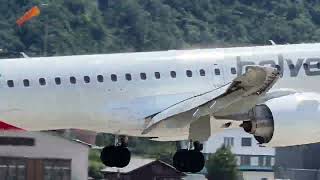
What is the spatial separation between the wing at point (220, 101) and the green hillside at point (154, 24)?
99.1 metres

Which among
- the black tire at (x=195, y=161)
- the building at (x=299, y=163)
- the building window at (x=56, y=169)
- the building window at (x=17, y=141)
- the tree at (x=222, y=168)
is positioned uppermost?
the black tire at (x=195, y=161)

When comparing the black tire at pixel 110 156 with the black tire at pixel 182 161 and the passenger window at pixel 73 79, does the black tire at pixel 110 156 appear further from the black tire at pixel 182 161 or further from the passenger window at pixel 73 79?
the passenger window at pixel 73 79

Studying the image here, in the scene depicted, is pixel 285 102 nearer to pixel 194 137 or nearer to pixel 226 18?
pixel 194 137

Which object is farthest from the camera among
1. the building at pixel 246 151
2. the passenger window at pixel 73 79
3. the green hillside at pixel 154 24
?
the green hillside at pixel 154 24

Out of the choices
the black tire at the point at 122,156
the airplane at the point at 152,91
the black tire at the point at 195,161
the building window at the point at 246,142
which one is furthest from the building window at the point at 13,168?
the building window at the point at 246,142

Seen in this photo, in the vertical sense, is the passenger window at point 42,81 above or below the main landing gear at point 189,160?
above

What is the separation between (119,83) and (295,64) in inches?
258

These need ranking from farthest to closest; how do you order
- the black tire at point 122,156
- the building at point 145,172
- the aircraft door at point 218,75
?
the building at point 145,172, the black tire at point 122,156, the aircraft door at point 218,75

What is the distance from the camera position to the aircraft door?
4709 centimetres

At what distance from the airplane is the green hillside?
9748 cm

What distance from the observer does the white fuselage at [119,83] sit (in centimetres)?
4638

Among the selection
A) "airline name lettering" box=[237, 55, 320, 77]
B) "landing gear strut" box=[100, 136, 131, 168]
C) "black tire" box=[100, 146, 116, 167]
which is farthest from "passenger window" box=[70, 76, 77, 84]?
"airline name lettering" box=[237, 55, 320, 77]

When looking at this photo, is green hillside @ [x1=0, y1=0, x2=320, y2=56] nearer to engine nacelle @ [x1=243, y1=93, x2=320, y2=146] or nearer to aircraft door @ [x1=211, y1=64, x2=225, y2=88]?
aircraft door @ [x1=211, y1=64, x2=225, y2=88]

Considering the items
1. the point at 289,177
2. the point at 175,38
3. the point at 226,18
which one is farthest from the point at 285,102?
the point at 226,18
